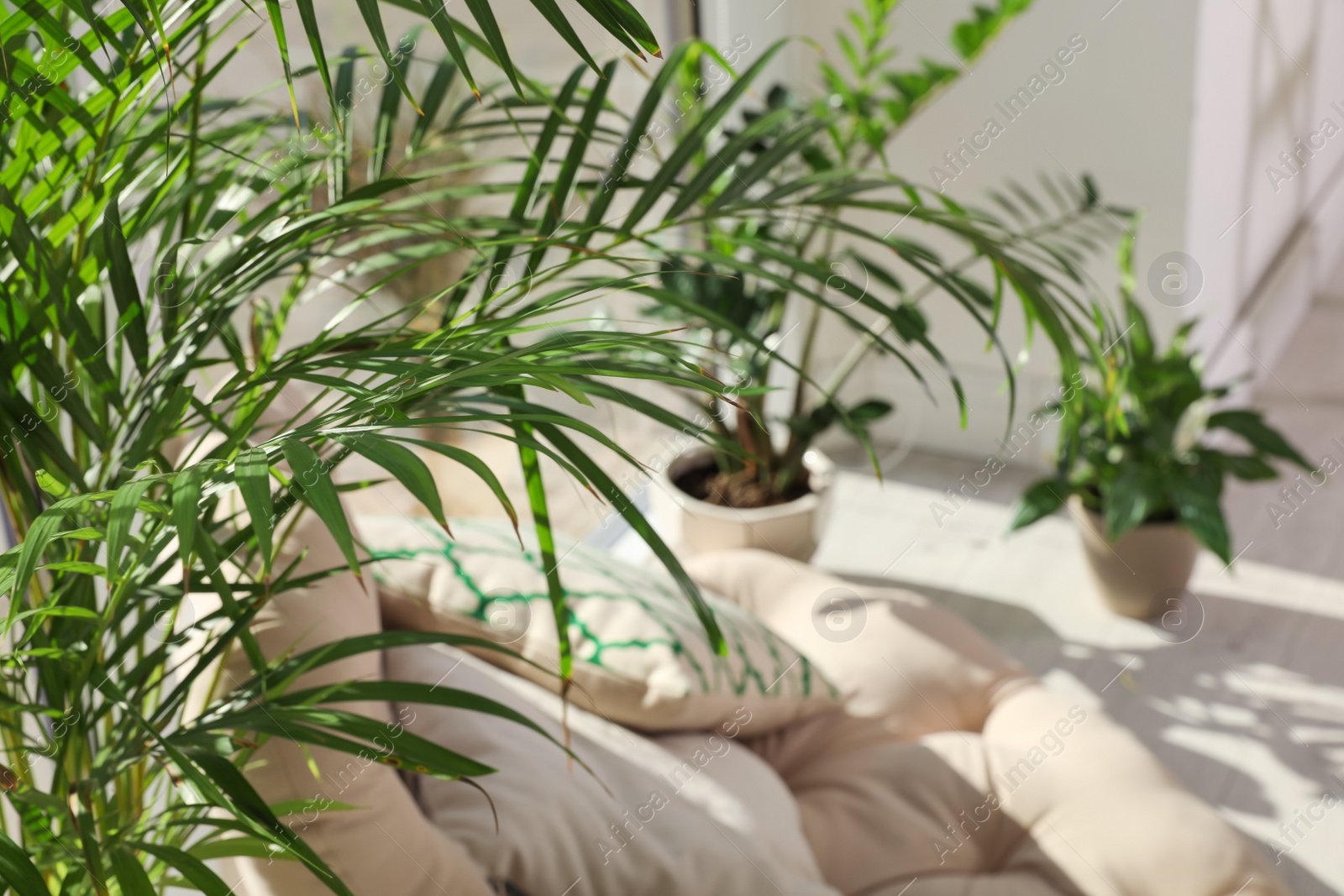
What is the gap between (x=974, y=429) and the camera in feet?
9.22

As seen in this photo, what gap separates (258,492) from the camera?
1.60 ft

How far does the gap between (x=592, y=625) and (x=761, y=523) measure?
87 cm

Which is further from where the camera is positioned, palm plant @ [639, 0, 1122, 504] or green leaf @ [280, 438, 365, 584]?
palm plant @ [639, 0, 1122, 504]

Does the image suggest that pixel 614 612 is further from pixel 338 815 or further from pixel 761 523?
pixel 761 523

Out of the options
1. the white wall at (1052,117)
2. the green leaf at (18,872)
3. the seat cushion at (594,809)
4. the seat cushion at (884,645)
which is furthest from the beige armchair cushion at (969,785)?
the green leaf at (18,872)

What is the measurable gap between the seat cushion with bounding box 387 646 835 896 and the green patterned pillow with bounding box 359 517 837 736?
41mm

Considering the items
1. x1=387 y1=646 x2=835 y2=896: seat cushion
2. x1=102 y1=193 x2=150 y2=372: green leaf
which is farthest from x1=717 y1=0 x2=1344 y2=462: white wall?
x1=102 y1=193 x2=150 y2=372: green leaf


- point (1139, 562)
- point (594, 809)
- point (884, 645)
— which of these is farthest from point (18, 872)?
point (1139, 562)

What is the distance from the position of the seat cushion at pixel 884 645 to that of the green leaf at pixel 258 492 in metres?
1.16

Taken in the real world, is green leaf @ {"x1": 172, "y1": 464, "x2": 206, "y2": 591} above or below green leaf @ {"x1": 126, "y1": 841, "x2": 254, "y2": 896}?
above

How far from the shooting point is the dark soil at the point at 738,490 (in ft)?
7.30

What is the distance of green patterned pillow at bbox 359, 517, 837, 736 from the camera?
4.21 ft

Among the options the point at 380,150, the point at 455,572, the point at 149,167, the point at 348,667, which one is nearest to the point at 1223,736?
the point at 455,572

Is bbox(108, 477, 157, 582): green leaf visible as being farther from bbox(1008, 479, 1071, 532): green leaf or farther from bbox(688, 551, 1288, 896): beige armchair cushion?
bbox(1008, 479, 1071, 532): green leaf
